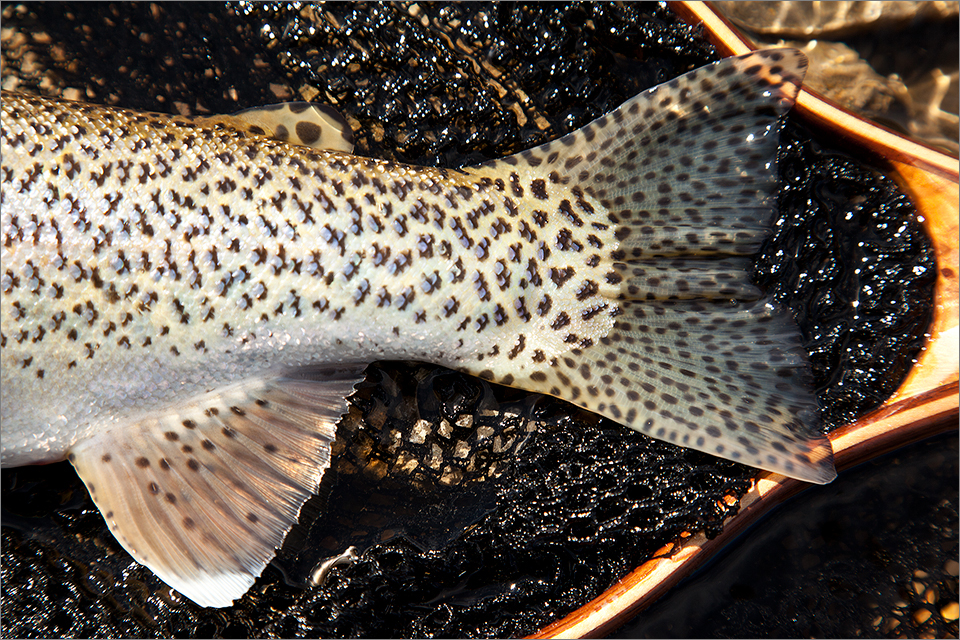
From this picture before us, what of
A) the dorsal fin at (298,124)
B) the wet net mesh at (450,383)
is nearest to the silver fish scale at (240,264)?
the dorsal fin at (298,124)

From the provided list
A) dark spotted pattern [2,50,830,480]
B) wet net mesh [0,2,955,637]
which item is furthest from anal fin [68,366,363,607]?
wet net mesh [0,2,955,637]

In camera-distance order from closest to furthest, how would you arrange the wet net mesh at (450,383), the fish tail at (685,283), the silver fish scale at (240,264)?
the silver fish scale at (240,264) → the fish tail at (685,283) → the wet net mesh at (450,383)

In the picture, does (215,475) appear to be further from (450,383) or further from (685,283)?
(685,283)

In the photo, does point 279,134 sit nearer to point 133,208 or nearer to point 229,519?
point 133,208

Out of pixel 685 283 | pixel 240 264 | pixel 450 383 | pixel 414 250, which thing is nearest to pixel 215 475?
pixel 240 264

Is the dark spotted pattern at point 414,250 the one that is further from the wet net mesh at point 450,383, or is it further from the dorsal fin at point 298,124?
the wet net mesh at point 450,383

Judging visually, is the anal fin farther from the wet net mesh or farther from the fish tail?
the fish tail
